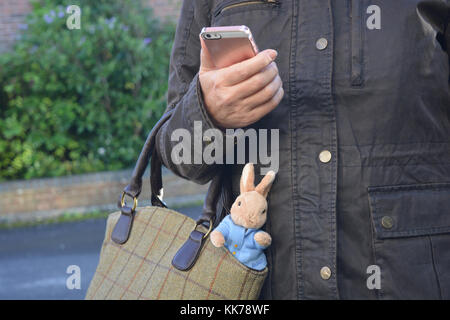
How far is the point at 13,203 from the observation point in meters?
6.71

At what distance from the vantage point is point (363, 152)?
1.28m

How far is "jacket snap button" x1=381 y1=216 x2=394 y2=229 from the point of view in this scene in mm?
1245

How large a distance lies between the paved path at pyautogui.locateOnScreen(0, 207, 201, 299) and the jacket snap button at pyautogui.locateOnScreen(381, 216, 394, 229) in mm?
4003

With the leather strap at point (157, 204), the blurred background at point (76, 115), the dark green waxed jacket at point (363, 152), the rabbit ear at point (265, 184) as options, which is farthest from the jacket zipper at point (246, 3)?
the blurred background at point (76, 115)

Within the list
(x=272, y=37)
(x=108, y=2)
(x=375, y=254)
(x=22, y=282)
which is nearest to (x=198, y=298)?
(x=375, y=254)

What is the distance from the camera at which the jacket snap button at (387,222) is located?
125cm

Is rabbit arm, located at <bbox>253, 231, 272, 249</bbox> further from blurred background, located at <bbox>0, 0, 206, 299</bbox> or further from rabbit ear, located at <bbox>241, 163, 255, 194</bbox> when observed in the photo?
blurred background, located at <bbox>0, 0, 206, 299</bbox>

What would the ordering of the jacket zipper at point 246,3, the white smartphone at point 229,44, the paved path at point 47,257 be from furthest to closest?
the paved path at point 47,257
the jacket zipper at point 246,3
the white smartphone at point 229,44

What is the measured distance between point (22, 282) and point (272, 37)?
14.7 ft

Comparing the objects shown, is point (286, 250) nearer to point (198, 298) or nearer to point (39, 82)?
point (198, 298)

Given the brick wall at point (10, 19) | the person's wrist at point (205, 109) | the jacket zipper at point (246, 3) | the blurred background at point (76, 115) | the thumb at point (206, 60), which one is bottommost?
the blurred background at point (76, 115)

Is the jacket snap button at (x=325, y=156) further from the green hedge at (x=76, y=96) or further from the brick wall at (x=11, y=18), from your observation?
the brick wall at (x=11, y=18)

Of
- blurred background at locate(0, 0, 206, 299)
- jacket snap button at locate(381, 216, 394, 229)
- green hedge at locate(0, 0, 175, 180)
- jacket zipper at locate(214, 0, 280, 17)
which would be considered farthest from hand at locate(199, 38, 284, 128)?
green hedge at locate(0, 0, 175, 180)

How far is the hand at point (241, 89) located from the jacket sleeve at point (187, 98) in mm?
32
